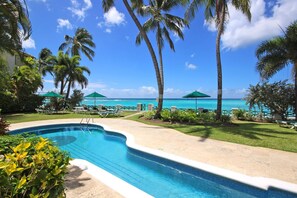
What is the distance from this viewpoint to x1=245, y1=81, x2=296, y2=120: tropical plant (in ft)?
50.0

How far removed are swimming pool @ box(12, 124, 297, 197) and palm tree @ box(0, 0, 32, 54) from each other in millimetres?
5825

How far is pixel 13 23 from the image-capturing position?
35.3ft

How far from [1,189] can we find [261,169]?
17.8 ft

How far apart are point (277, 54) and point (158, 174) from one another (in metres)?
14.1

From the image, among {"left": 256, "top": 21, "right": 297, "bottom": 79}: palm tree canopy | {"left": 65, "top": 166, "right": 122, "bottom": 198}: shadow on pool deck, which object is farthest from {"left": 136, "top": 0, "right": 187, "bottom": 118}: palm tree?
{"left": 65, "top": 166, "right": 122, "bottom": 198}: shadow on pool deck

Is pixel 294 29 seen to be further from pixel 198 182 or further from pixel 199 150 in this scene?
pixel 198 182

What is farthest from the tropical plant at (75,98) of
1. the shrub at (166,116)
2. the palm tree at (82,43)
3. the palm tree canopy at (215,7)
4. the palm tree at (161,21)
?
the palm tree canopy at (215,7)

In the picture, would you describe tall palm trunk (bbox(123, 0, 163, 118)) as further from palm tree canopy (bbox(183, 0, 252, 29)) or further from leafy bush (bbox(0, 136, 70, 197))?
leafy bush (bbox(0, 136, 70, 197))

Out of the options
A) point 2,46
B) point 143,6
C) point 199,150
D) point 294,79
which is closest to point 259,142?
point 199,150

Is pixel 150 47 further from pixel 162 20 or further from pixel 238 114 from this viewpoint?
pixel 238 114

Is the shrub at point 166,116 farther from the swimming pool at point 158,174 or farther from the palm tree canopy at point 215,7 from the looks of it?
the palm tree canopy at point 215,7

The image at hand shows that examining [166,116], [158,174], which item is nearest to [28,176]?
[158,174]

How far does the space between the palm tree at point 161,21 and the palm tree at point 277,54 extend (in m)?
6.50

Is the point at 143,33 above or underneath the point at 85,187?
above
